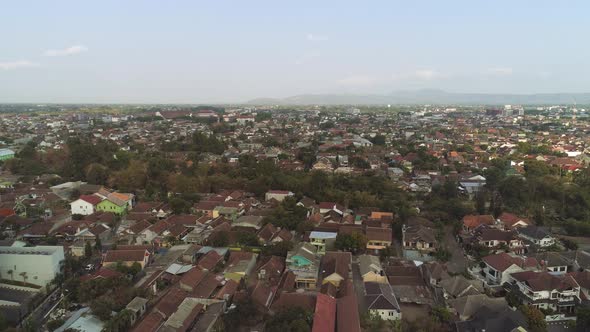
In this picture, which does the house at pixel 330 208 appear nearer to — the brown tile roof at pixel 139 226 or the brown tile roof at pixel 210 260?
the brown tile roof at pixel 210 260

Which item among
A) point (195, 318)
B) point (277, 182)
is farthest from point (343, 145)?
point (195, 318)

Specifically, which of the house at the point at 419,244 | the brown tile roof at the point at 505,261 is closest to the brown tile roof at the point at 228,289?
the house at the point at 419,244

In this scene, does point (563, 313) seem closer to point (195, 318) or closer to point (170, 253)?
point (195, 318)

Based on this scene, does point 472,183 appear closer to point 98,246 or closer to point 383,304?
point 383,304

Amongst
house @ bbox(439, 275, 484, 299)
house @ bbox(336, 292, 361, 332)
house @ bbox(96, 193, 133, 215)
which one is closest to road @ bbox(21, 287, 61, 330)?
house @ bbox(336, 292, 361, 332)

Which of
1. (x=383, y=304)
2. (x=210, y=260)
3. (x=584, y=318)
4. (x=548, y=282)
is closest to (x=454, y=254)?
(x=548, y=282)

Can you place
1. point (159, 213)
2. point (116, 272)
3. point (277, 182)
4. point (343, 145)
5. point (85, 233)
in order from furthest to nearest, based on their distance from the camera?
point (343, 145)
point (277, 182)
point (159, 213)
point (85, 233)
point (116, 272)
